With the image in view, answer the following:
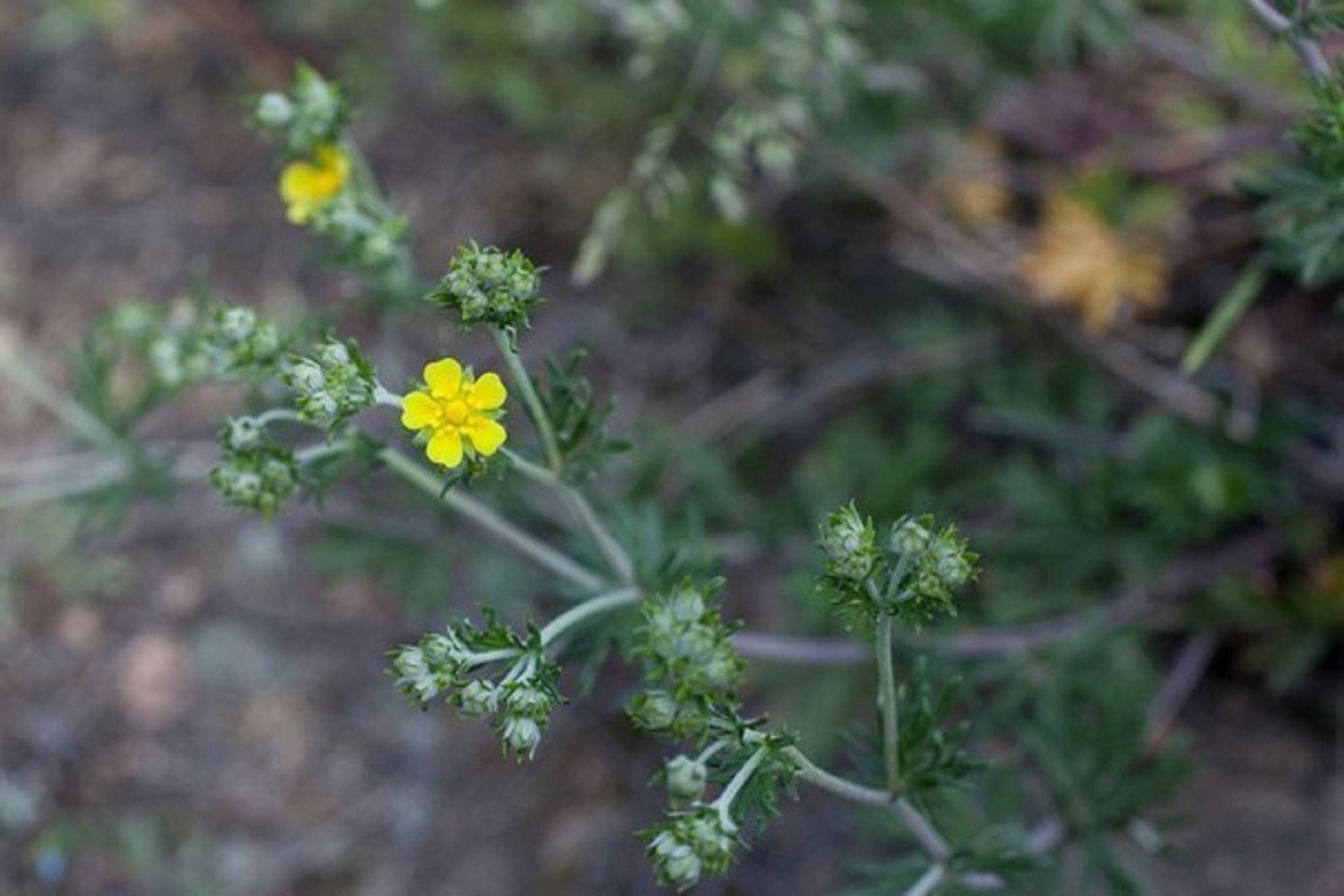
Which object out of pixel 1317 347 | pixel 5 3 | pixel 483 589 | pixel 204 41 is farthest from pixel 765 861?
pixel 5 3

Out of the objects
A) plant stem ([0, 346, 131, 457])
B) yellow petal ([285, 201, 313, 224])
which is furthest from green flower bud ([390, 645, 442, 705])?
plant stem ([0, 346, 131, 457])

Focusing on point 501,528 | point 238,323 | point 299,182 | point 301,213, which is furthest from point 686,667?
point 299,182

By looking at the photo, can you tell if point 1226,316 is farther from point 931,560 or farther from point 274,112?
point 274,112

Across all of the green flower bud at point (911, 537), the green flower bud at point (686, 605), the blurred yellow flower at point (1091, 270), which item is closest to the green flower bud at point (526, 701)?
the green flower bud at point (686, 605)

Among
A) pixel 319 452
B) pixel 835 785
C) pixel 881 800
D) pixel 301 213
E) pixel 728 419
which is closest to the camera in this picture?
pixel 835 785

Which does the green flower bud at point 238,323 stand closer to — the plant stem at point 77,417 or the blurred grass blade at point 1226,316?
the plant stem at point 77,417

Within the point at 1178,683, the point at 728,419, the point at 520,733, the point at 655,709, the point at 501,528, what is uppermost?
the point at 655,709
